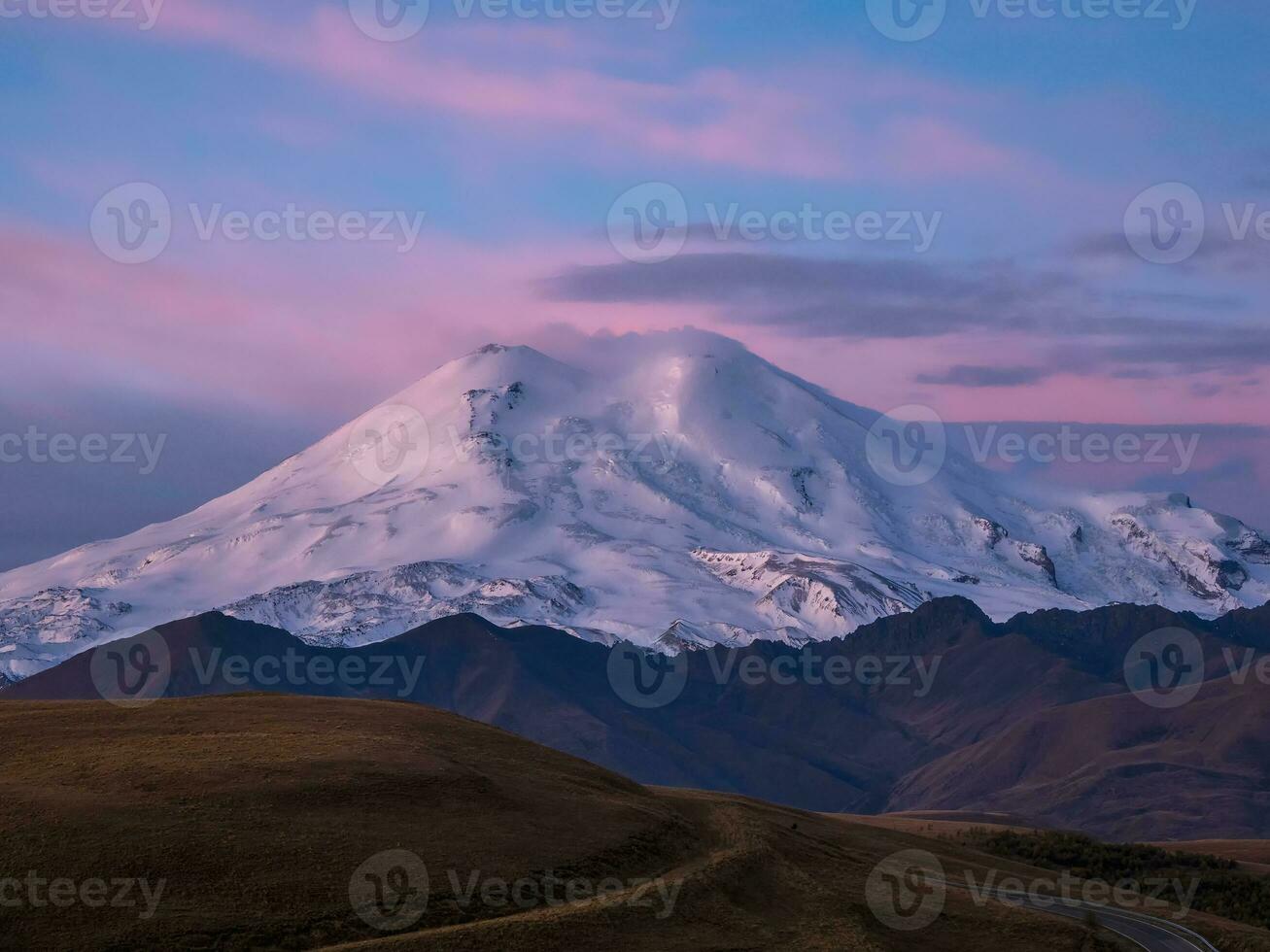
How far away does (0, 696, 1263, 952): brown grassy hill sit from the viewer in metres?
45.8

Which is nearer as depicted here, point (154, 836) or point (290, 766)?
point (154, 836)

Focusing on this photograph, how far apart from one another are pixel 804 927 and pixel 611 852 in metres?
7.72

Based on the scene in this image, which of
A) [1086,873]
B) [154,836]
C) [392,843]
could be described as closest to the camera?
[154,836]

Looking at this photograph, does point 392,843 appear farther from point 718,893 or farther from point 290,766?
point 718,893

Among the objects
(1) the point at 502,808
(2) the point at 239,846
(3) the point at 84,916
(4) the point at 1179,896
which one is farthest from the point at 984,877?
(3) the point at 84,916

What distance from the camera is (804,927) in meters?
52.6

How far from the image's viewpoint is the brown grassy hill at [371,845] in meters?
45.8

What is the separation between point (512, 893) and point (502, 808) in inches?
325

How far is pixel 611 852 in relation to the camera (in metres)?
56.6

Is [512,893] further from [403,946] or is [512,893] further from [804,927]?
[804,927]

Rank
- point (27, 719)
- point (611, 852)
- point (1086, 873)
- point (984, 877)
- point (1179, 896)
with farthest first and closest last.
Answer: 1. point (1086, 873)
2. point (1179, 896)
3. point (984, 877)
4. point (27, 719)
5. point (611, 852)

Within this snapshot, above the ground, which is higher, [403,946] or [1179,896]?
[1179,896]

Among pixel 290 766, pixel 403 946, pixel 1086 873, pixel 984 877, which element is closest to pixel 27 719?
pixel 290 766

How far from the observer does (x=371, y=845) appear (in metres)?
51.4
